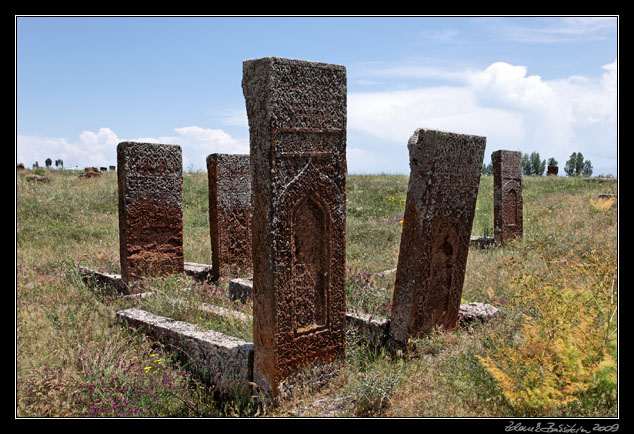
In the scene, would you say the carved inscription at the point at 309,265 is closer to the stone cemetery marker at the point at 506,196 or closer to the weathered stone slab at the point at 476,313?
the weathered stone slab at the point at 476,313

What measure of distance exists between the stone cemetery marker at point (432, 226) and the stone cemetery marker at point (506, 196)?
6704mm

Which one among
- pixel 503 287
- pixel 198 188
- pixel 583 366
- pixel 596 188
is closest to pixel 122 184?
pixel 503 287

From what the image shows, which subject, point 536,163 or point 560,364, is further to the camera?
point 536,163

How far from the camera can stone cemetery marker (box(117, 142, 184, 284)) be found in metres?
7.38

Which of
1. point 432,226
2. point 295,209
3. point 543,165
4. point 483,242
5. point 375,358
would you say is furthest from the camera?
point 543,165

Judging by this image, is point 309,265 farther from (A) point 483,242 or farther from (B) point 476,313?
(A) point 483,242

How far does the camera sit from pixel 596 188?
18.4m

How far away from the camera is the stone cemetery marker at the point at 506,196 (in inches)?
468

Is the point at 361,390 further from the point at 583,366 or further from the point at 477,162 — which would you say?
the point at 477,162

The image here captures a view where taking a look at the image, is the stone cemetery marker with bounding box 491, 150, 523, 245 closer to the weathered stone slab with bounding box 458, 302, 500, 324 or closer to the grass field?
the grass field

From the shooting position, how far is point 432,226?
17.3ft

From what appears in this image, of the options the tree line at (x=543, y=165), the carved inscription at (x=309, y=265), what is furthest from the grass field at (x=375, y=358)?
the tree line at (x=543, y=165)

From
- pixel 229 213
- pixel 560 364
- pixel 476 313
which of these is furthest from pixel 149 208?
pixel 560 364

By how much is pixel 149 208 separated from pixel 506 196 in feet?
27.3
